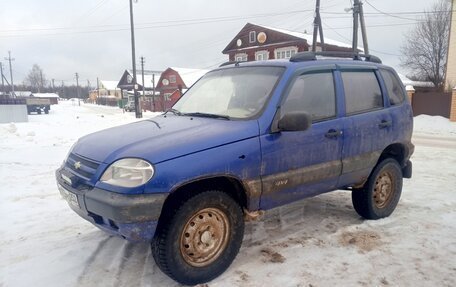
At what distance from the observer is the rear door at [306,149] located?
340cm

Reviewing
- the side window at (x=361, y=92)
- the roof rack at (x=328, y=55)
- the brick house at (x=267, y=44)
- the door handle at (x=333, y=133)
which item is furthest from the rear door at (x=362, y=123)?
the brick house at (x=267, y=44)

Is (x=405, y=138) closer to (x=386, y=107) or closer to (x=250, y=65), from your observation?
(x=386, y=107)

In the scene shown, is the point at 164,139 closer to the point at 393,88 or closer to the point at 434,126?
the point at 393,88

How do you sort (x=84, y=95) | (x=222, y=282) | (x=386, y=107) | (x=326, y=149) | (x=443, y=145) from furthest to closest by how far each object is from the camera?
Answer: 1. (x=84, y=95)
2. (x=443, y=145)
3. (x=386, y=107)
4. (x=326, y=149)
5. (x=222, y=282)

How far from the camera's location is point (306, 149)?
362 centimetres

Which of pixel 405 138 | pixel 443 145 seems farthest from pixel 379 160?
pixel 443 145

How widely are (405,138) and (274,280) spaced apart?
283 cm

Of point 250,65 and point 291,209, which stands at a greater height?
point 250,65

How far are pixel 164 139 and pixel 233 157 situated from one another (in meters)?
0.62

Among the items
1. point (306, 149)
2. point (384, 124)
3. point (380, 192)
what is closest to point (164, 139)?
point (306, 149)

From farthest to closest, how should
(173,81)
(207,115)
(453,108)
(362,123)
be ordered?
(173,81), (453,108), (362,123), (207,115)

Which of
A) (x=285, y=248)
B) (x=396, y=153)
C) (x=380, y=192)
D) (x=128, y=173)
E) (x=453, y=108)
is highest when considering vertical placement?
(x=128, y=173)

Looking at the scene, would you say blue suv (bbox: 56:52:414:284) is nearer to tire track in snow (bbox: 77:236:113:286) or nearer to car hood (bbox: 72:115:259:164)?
car hood (bbox: 72:115:259:164)

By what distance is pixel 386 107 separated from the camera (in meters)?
4.54
